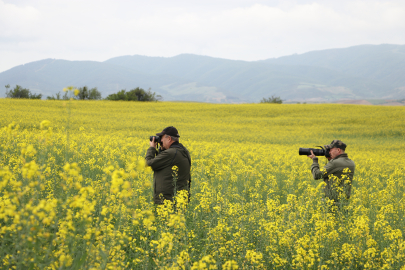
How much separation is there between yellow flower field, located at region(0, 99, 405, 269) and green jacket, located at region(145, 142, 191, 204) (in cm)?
30

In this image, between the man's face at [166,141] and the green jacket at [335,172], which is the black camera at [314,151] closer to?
the green jacket at [335,172]

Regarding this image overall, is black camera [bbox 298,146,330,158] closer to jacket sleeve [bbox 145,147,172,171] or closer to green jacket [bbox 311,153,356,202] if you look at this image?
green jacket [bbox 311,153,356,202]

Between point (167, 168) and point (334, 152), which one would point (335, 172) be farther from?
point (167, 168)

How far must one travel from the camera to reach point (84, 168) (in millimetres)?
6816

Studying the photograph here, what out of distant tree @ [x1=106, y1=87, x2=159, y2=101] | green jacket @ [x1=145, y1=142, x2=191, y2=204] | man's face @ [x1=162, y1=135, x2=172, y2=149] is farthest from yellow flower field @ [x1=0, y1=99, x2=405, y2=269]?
distant tree @ [x1=106, y1=87, x2=159, y2=101]

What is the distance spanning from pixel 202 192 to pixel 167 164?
4.41 feet

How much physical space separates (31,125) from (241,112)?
80.7 ft

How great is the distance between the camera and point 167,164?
4781 millimetres

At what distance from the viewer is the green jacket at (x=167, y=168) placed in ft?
15.5

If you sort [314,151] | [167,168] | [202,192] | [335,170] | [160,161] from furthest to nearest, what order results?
[202,192]
[335,170]
[314,151]
[167,168]
[160,161]

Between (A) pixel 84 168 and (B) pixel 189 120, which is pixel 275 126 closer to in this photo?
(B) pixel 189 120

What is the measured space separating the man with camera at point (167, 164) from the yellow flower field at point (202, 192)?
1.05 feet

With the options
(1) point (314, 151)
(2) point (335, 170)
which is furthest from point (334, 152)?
(1) point (314, 151)

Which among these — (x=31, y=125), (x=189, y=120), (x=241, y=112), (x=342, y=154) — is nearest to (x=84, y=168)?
(x=342, y=154)
